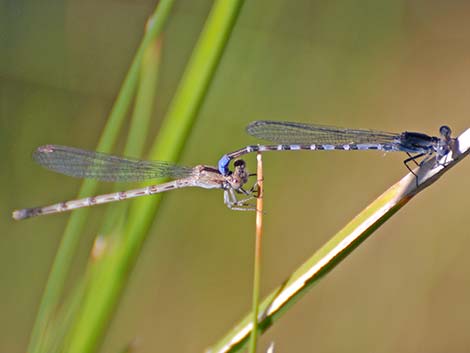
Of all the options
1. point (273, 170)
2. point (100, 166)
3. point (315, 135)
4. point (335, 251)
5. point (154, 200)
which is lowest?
point (335, 251)

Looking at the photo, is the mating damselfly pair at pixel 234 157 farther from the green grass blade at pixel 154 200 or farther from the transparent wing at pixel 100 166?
the green grass blade at pixel 154 200

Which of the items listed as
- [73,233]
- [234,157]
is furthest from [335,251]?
[234,157]

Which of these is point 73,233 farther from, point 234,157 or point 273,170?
point 273,170

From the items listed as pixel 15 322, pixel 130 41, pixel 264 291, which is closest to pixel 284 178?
pixel 264 291

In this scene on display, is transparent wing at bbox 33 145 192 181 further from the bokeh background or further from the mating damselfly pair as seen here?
the bokeh background

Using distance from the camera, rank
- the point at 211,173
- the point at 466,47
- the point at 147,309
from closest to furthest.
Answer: the point at 211,173, the point at 147,309, the point at 466,47

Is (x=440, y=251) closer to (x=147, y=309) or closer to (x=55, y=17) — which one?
(x=147, y=309)

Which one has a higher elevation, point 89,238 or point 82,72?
point 82,72
